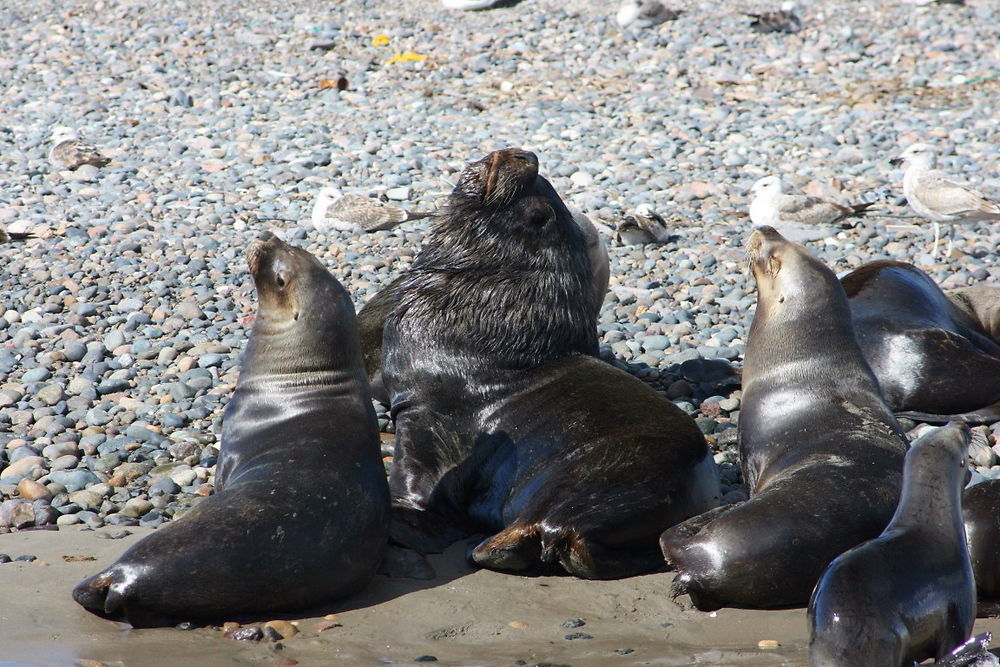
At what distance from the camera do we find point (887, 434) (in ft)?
15.4

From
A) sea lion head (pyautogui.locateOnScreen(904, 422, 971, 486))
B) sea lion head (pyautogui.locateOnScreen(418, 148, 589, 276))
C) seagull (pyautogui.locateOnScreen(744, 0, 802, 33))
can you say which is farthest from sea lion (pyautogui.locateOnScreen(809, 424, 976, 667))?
seagull (pyautogui.locateOnScreen(744, 0, 802, 33))

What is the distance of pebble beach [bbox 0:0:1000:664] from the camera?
21.2 ft

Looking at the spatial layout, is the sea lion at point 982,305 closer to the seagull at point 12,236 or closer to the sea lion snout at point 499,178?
the sea lion snout at point 499,178

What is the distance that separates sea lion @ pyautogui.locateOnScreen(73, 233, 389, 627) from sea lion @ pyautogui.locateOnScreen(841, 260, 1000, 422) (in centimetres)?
301

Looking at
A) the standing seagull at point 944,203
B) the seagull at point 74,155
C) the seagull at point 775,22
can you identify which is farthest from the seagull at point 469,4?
the standing seagull at point 944,203

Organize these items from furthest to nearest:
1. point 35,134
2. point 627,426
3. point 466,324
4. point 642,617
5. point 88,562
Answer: point 35,134
point 466,324
point 627,426
point 88,562
point 642,617

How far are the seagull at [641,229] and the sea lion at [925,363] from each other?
9.93ft

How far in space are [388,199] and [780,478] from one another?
7144mm

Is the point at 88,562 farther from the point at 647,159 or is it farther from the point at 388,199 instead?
the point at 647,159

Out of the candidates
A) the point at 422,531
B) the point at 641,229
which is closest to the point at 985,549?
the point at 422,531

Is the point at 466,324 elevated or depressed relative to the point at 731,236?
elevated

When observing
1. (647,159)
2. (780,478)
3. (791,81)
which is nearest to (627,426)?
(780,478)

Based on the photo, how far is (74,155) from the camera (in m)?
12.1

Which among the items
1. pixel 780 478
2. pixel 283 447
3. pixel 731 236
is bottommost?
pixel 731 236
